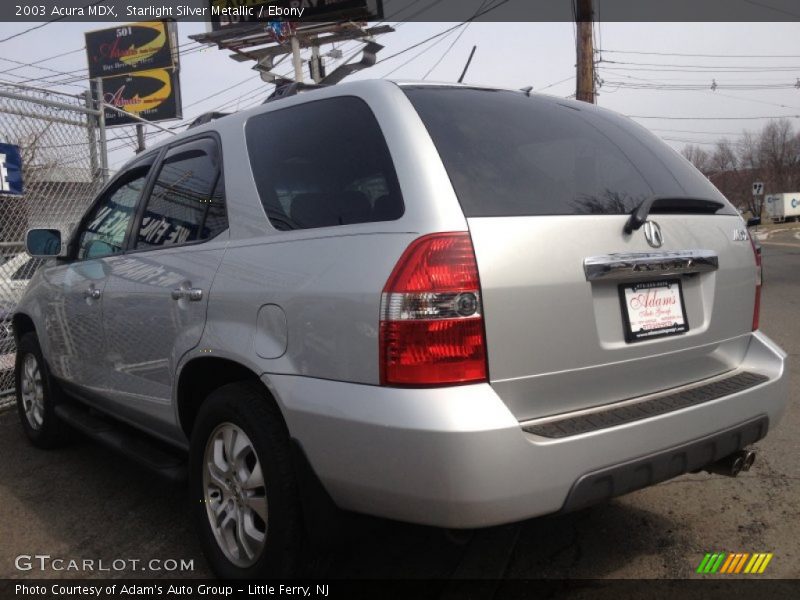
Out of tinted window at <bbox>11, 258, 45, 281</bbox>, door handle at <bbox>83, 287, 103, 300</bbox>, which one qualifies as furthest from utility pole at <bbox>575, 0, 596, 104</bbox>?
door handle at <bbox>83, 287, 103, 300</bbox>

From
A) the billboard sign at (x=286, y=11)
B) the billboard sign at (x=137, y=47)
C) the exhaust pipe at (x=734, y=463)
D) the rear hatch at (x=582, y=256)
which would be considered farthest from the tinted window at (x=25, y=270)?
the billboard sign at (x=137, y=47)

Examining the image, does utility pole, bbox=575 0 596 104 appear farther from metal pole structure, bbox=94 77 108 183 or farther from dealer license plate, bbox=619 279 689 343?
dealer license plate, bbox=619 279 689 343

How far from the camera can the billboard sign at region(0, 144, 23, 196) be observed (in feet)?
19.4

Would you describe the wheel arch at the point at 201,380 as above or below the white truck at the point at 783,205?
above

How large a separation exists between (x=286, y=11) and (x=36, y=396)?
20825 mm

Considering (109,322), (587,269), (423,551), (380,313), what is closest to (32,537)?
(109,322)

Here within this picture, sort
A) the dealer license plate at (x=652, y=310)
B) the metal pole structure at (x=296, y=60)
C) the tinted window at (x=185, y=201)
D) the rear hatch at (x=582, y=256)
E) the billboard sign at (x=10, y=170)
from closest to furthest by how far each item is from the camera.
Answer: the rear hatch at (x=582, y=256), the dealer license plate at (x=652, y=310), the tinted window at (x=185, y=201), the billboard sign at (x=10, y=170), the metal pole structure at (x=296, y=60)

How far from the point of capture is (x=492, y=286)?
2033mm

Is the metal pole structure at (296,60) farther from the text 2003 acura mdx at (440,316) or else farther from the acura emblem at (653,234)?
the acura emblem at (653,234)

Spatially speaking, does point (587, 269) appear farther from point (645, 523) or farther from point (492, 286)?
point (645, 523)

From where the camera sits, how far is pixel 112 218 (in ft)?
12.6

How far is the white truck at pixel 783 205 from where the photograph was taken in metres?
59.4

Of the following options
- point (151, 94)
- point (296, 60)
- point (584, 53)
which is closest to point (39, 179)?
point (584, 53)

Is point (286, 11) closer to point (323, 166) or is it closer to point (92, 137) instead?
point (92, 137)
